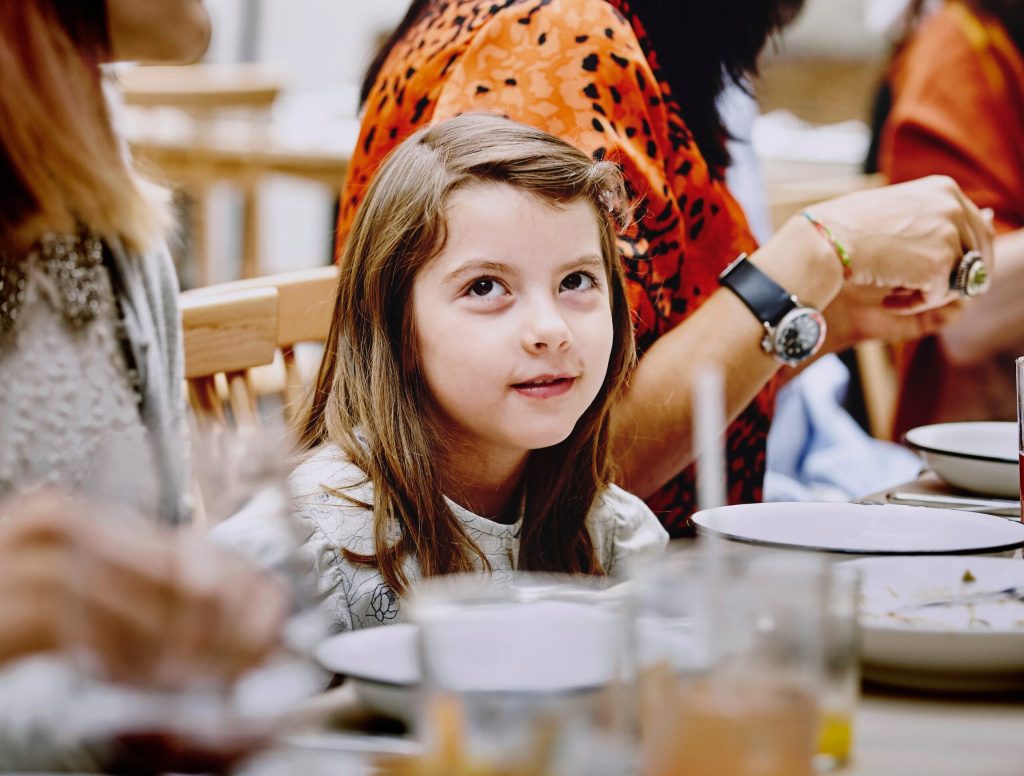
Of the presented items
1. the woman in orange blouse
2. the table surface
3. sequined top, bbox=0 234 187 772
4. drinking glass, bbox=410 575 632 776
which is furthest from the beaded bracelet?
drinking glass, bbox=410 575 632 776

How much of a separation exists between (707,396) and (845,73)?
372 centimetres

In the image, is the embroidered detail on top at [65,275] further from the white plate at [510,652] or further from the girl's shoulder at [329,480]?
the white plate at [510,652]

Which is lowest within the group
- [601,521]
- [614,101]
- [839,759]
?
[601,521]

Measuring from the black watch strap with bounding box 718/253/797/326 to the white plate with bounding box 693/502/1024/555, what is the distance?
0.41 metres

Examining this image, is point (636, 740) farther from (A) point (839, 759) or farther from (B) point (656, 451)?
(B) point (656, 451)

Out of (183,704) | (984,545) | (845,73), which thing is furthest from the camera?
(845,73)

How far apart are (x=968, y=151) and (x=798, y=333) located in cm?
89

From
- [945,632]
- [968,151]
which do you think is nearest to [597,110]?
[945,632]

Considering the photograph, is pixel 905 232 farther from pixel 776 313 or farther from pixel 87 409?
pixel 87 409

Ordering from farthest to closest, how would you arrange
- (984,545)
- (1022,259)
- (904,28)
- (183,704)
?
(904,28), (1022,259), (984,545), (183,704)

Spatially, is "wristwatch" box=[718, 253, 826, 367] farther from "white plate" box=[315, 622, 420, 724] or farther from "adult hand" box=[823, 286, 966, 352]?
"white plate" box=[315, 622, 420, 724]

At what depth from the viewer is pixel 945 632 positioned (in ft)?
1.92

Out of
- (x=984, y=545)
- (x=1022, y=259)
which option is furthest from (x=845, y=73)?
(x=984, y=545)

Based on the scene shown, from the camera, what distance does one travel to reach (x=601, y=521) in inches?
45.1
